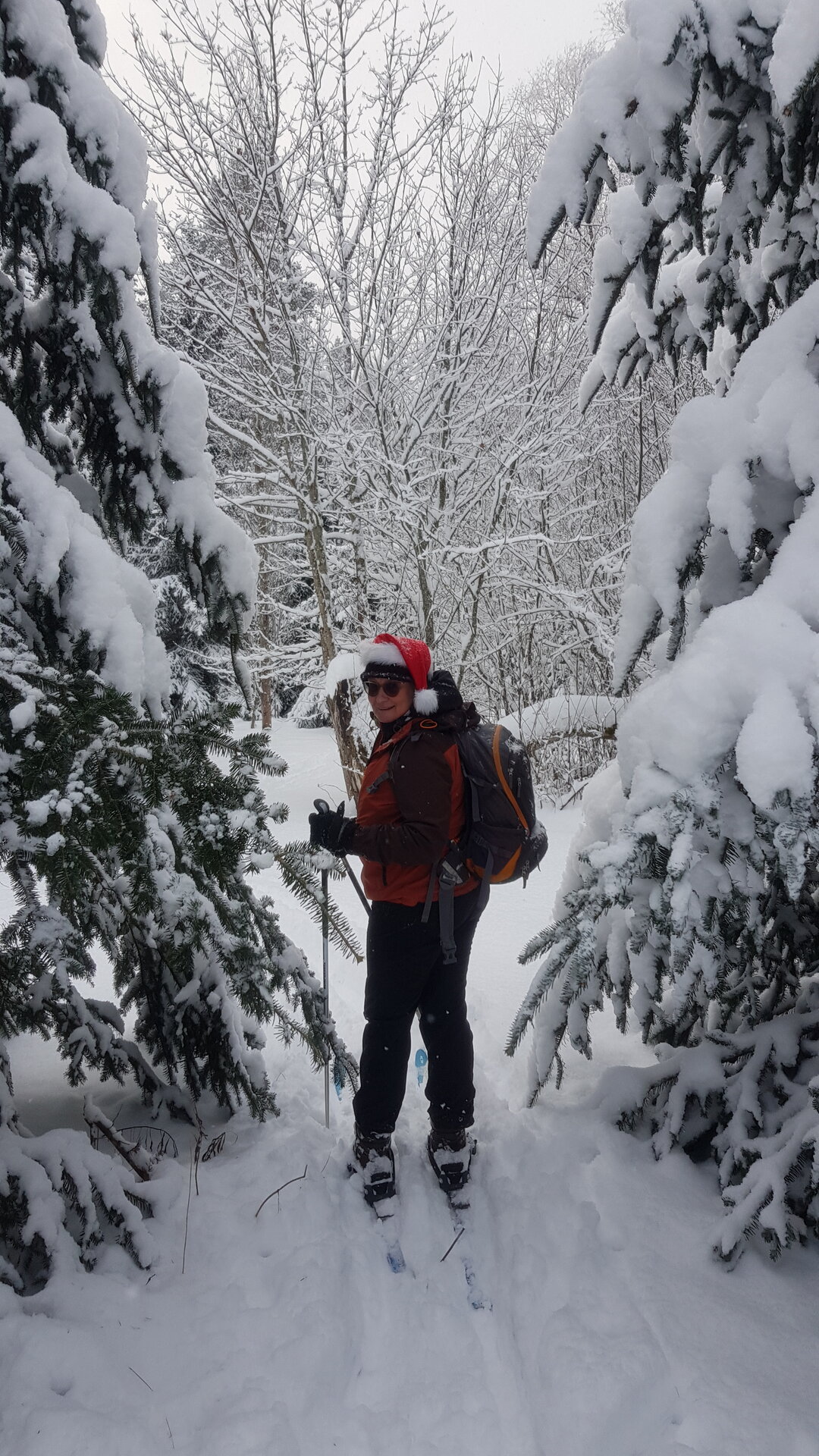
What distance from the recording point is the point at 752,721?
166 cm

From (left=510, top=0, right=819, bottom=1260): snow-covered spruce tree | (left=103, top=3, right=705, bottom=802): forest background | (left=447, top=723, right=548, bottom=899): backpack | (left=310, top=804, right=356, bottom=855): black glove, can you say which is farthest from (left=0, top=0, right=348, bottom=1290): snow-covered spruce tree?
(left=103, top=3, right=705, bottom=802): forest background

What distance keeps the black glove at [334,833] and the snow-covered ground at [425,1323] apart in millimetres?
1269

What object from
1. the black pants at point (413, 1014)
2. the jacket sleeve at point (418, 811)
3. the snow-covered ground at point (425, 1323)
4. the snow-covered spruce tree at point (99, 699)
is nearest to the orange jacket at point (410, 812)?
the jacket sleeve at point (418, 811)

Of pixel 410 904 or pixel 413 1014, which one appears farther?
pixel 413 1014

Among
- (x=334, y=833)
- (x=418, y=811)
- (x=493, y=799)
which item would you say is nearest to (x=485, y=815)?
(x=493, y=799)

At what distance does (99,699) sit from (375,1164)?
2010mm

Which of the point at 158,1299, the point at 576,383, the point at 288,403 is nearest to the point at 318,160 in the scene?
the point at 288,403

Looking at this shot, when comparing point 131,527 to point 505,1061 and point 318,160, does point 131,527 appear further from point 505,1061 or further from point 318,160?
point 318,160

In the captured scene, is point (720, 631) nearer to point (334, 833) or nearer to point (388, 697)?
point (388, 697)

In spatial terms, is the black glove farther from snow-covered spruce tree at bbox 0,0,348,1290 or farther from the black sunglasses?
the black sunglasses

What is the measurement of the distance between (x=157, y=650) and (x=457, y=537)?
760 centimetres

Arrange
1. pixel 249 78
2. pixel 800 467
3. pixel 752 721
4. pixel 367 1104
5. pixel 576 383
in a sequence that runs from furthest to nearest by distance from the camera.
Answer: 1. pixel 576 383
2. pixel 249 78
3. pixel 367 1104
4. pixel 800 467
5. pixel 752 721

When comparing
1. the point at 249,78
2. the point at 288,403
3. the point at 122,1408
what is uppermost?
the point at 249,78

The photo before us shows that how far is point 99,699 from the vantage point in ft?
6.56
